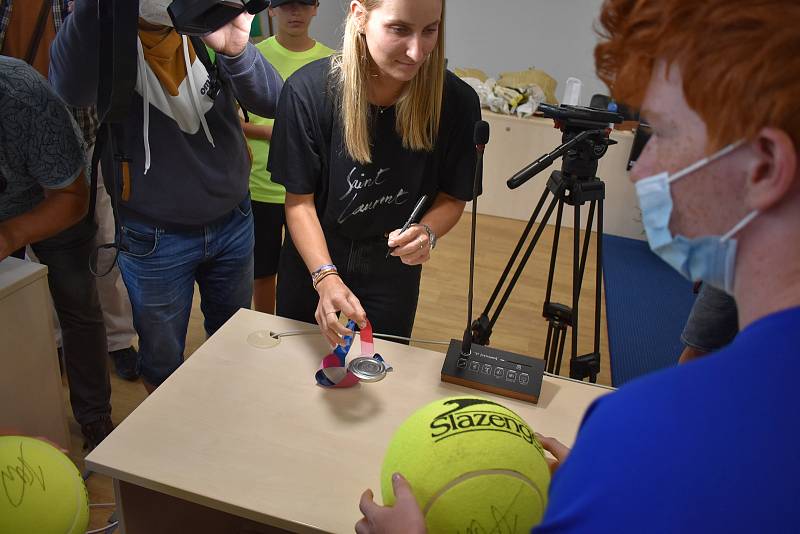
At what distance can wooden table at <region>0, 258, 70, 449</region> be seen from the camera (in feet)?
5.11

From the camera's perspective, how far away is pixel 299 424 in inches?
46.4

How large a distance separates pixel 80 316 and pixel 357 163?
107 centimetres

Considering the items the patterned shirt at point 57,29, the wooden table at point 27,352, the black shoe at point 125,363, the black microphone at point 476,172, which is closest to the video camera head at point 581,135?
the black microphone at point 476,172

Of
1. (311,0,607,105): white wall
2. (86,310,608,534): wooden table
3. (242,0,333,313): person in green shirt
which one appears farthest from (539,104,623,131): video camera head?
(311,0,607,105): white wall

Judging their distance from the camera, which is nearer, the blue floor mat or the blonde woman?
the blonde woman

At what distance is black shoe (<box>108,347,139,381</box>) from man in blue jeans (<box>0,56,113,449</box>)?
0.47m

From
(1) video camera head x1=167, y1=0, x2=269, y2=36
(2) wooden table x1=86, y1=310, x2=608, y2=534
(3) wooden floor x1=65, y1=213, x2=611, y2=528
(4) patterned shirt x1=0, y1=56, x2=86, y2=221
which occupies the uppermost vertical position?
(1) video camera head x1=167, y1=0, x2=269, y2=36

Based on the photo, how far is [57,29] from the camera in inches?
73.7

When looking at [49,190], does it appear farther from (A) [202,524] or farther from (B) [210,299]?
(A) [202,524]

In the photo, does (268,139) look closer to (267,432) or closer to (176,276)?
(176,276)

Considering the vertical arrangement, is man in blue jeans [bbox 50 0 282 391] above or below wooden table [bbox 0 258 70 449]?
above

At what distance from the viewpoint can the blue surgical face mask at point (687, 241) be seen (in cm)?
59

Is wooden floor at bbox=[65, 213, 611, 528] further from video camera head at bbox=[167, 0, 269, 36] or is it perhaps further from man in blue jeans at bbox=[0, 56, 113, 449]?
video camera head at bbox=[167, 0, 269, 36]

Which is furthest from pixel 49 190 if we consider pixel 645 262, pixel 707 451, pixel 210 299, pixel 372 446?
pixel 645 262
